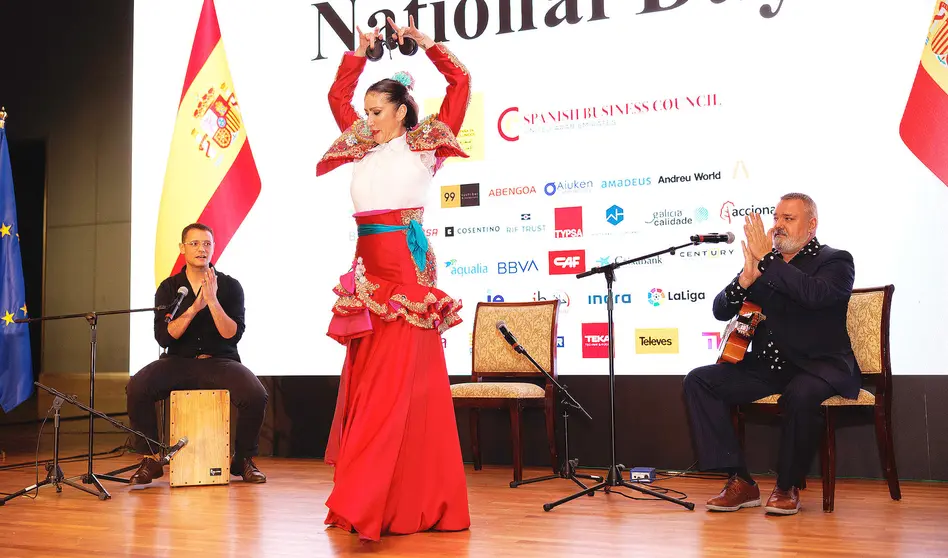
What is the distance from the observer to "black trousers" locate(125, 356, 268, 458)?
4457mm

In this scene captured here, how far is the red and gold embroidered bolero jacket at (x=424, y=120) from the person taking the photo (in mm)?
2926

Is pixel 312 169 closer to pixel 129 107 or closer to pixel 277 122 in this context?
pixel 277 122

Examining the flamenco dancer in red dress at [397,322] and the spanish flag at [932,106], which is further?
the spanish flag at [932,106]

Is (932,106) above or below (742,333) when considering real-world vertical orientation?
above

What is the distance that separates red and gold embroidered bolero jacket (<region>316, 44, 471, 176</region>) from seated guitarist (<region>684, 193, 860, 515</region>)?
124cm

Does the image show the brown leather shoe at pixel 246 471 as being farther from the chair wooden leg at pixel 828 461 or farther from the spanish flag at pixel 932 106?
the spanish flag at pixel 932 106

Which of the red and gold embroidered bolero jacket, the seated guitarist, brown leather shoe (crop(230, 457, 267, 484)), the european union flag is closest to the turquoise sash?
the red and gold embroidered bolero jacket

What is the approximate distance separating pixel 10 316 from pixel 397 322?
3428 mm

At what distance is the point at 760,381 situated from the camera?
364 cm

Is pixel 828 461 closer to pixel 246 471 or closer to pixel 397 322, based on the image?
pixel 397 322

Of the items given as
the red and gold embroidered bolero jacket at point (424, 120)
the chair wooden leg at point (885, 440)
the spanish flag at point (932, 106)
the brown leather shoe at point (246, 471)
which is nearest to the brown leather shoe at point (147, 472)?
the brown leather shoe at point (246, 471)

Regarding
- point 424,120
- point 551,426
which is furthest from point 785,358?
point 424,120

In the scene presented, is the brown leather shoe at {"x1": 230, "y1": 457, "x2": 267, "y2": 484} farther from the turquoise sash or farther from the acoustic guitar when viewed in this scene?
the acoustic guitar

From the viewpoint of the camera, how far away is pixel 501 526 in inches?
123
